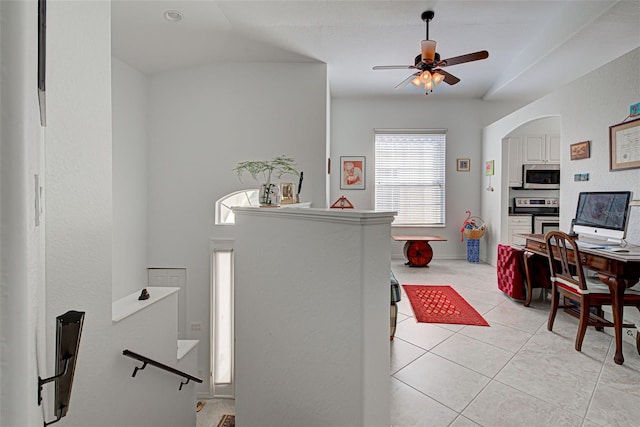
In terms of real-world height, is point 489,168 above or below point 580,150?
above

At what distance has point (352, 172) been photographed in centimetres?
637

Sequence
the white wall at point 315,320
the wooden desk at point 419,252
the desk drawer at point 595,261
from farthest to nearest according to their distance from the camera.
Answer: the wooden desk at point 419,252 → the desk drawer at point 595,261 → the white wall at point 315,320

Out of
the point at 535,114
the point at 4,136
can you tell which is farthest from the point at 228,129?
the point at 535,114

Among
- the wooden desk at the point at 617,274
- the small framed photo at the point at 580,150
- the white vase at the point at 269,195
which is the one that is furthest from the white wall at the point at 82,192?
the small framed photo at the point at 580,150

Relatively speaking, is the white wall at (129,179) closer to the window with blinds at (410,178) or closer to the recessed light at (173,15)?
the recessed light at (173,15)

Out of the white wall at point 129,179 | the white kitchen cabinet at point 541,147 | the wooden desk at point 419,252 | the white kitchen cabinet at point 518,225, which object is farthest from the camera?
the wooden desk at point 419,252

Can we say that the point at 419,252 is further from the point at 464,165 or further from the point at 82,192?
the point at 82,192

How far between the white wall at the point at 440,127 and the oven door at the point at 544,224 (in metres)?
1.06

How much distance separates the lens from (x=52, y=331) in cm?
116

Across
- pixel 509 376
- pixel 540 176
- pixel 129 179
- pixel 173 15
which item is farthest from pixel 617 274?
pixel 129 179

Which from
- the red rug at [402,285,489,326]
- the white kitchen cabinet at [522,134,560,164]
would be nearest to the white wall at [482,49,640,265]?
the white kitchen cabinet at [522,134,560,164]

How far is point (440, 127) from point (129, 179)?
228 inches

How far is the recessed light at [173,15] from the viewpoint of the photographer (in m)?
2.97

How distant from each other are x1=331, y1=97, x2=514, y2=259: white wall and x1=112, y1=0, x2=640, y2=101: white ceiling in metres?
1.73
